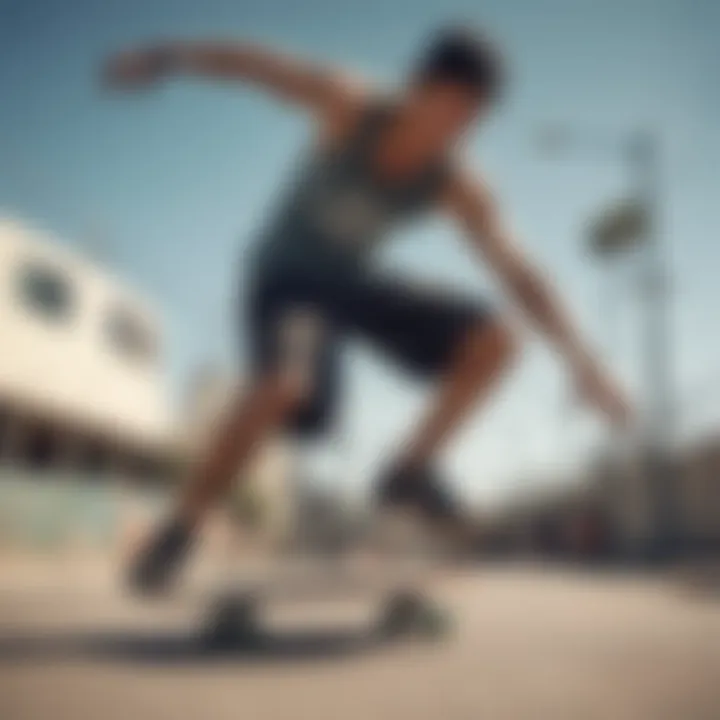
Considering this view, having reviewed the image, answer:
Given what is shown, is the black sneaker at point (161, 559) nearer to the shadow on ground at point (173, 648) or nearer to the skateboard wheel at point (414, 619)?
the shadow on ground at point (173, 648)

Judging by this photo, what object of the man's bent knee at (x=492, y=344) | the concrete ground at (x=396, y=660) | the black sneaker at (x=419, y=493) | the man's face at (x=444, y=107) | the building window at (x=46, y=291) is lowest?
the concrete ground at (x=396, y=660)

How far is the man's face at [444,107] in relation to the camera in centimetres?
212

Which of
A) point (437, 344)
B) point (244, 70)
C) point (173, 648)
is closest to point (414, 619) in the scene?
point (173, 648)

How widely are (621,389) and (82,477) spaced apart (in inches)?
60.6

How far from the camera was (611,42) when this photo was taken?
2451 mm

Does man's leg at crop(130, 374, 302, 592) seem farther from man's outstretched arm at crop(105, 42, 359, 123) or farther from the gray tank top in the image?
man's outstretched arm at crop(105, 42, 359, 123)

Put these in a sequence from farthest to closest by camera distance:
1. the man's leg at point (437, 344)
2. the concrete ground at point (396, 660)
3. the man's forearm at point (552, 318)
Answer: the man's forearm at point (552, 318) → the man's leg at point (437, 344) → the concrete ground at point (396, 660)

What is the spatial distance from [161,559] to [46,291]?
33.3 inches

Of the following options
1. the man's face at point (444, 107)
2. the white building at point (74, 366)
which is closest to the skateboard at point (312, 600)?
the white building at point (74, 366)

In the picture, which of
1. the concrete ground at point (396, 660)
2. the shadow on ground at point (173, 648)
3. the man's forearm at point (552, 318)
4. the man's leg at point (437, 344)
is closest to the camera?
the concrete ground at point (396, 660)

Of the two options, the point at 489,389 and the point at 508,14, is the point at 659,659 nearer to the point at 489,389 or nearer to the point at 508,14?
the point at 489,389

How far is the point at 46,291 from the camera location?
2205 millimetres

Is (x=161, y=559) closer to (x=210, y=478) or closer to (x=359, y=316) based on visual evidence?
(x=210, y=478)

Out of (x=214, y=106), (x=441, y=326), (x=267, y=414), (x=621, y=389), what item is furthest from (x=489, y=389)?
(x=214, y=106)
